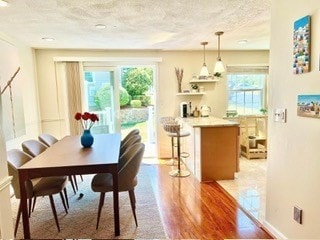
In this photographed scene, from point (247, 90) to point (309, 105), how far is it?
3867 millimetres

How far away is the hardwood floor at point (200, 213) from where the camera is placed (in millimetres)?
2338

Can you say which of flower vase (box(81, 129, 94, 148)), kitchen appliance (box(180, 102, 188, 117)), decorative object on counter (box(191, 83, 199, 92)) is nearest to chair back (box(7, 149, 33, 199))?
flower vase (box(81, 129, 94, 148))

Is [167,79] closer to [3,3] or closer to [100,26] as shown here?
[100,26]

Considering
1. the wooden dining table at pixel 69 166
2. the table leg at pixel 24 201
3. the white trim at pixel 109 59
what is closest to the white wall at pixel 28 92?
the white trim at pixel 109 59

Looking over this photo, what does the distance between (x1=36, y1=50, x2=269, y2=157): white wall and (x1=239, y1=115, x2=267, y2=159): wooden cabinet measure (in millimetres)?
568

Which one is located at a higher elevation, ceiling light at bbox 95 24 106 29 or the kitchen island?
ceiling light at bbox 95 24 106 29

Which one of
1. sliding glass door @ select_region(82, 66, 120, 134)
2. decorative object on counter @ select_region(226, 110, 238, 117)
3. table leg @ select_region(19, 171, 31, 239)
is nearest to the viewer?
table leg @ select_region(19, 171, 31, 239)

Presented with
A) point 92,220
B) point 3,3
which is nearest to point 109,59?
point 3,3

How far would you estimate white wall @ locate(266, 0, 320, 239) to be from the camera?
1.68 meters

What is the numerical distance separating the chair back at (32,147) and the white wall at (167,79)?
1695 millimetres

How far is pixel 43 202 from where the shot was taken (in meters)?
3.10

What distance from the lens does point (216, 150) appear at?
372 cm

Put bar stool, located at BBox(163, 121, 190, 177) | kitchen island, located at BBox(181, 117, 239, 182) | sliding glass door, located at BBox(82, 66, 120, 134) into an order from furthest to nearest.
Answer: sliding glass door, located at BBox(82, 66, 120, 134) → bar stool, located at BBox(163, 121, 190, 177) → kitchen island, located at BBox(181, 117, 239, 182)

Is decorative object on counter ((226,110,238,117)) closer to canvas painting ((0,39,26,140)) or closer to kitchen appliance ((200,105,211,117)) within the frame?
kitchen appliance ((200,105,211,117))
